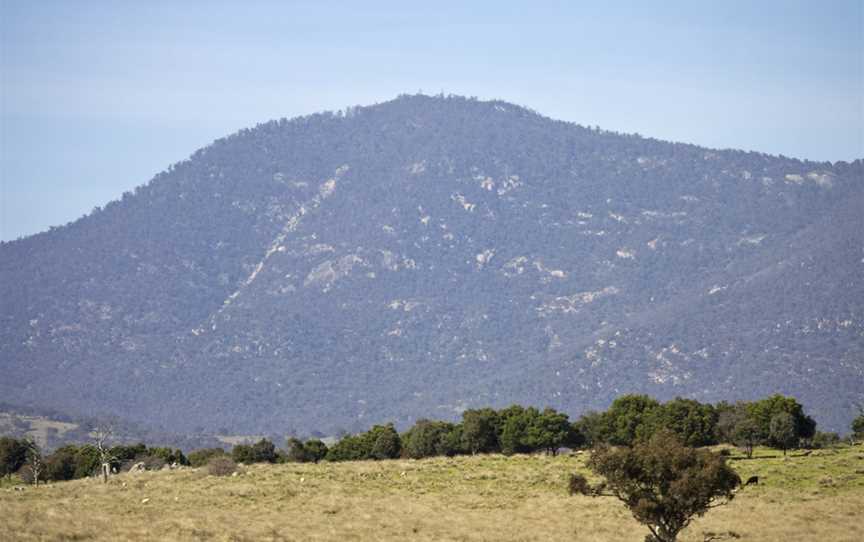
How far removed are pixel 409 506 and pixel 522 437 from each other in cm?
3614

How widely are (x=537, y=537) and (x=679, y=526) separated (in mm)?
6295

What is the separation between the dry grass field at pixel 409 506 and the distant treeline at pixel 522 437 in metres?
9.73

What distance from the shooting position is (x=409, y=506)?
74.2 m

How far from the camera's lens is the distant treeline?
333 ft

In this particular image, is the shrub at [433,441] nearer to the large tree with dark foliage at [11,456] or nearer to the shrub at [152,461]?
the shrub at [152,461]

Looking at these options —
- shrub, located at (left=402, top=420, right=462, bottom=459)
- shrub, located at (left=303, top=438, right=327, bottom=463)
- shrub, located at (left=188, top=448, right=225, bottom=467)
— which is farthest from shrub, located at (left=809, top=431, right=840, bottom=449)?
shrub, located at (left=188, top=448, right=225, bottom=467)

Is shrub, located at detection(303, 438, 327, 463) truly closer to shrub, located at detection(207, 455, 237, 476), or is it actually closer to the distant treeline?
the distant treeline

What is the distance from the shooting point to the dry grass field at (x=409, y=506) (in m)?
63.4

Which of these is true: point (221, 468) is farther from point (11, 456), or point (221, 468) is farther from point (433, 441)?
point (433, 441)

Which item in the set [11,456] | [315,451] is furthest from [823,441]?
[11,456]

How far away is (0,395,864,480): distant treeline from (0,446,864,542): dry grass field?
9.73 m

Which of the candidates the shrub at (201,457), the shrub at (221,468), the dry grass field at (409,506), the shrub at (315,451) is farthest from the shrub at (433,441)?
the shrub at (221,468)

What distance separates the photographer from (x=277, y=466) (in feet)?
318

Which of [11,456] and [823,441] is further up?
[823,441]
